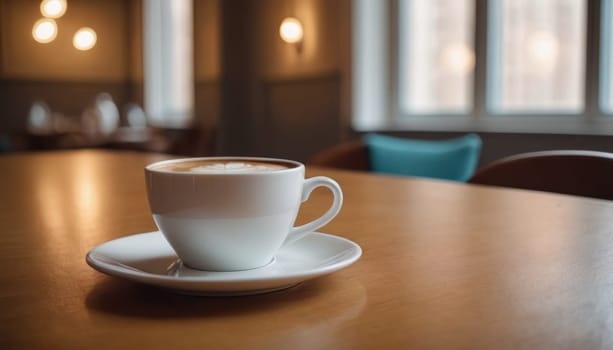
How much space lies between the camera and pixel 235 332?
377 millimetres

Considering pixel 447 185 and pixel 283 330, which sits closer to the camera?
pixel 283 330

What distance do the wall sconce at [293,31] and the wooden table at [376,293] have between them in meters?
4.56

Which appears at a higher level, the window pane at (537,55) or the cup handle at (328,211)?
the window pane at (537,55)

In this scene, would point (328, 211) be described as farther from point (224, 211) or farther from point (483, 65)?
point (483, 65)

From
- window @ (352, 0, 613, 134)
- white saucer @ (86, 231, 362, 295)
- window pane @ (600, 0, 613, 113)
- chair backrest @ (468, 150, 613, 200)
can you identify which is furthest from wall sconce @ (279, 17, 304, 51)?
white saucer @ (86, 231, 362, 295)

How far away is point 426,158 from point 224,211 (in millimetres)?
2643

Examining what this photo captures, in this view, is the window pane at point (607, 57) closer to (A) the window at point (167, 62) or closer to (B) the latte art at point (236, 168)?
(B) the latte art at point (236, 168)

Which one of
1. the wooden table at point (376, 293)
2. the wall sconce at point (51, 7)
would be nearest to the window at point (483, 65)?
the wall sconce at point (51, 7)

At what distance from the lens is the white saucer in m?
0.42

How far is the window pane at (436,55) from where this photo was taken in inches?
165

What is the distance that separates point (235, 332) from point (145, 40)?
7836mm

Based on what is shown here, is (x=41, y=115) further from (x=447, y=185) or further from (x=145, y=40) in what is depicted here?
(x=447, y=185)

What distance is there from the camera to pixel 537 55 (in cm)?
374

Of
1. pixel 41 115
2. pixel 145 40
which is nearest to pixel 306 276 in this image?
pixel 41 115
